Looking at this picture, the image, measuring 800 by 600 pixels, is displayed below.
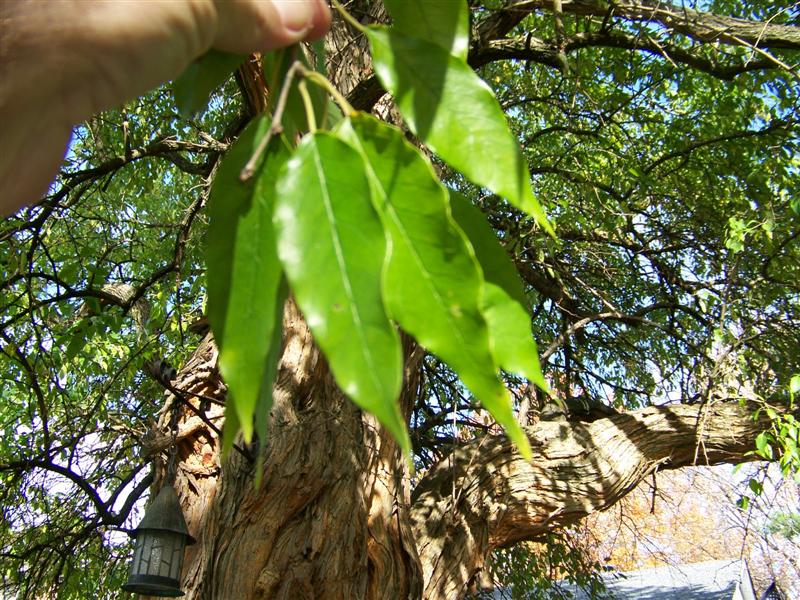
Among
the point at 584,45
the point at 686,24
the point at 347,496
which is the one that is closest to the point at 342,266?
the point at 347,496

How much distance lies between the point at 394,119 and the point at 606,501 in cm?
228

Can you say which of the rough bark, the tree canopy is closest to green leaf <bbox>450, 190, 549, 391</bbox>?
the tree canopy

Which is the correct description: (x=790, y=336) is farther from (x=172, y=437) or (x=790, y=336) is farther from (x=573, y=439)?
(x=172, y=437)

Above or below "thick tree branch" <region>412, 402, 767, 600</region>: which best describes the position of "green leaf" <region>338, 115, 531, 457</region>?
below

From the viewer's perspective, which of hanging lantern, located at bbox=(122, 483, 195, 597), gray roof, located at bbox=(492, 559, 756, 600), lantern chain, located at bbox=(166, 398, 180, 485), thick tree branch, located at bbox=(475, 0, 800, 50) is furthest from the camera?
gray roof, located at bbox=(492, 559, 756, 600)

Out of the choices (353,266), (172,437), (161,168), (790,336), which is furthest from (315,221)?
(161,168)

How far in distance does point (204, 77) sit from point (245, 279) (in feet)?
0.96

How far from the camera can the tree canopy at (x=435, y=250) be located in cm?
51

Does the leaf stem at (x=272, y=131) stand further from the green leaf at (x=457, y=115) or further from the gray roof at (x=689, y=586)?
the gray roof at (x=689, y=586)

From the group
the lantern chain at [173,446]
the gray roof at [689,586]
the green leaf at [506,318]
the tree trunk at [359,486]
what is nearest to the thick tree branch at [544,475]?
the tree trunk at [359,486]

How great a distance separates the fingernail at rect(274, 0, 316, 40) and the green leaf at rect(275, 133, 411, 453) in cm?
18

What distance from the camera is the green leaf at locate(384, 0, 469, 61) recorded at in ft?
2.26

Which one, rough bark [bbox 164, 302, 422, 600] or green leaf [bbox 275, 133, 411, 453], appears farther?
rough bark [bbox 164, 302, 422, 600]

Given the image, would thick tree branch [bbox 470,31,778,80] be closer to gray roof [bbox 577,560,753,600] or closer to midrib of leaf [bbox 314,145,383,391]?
midrib of leaf [bbox 314,145,383,391]
